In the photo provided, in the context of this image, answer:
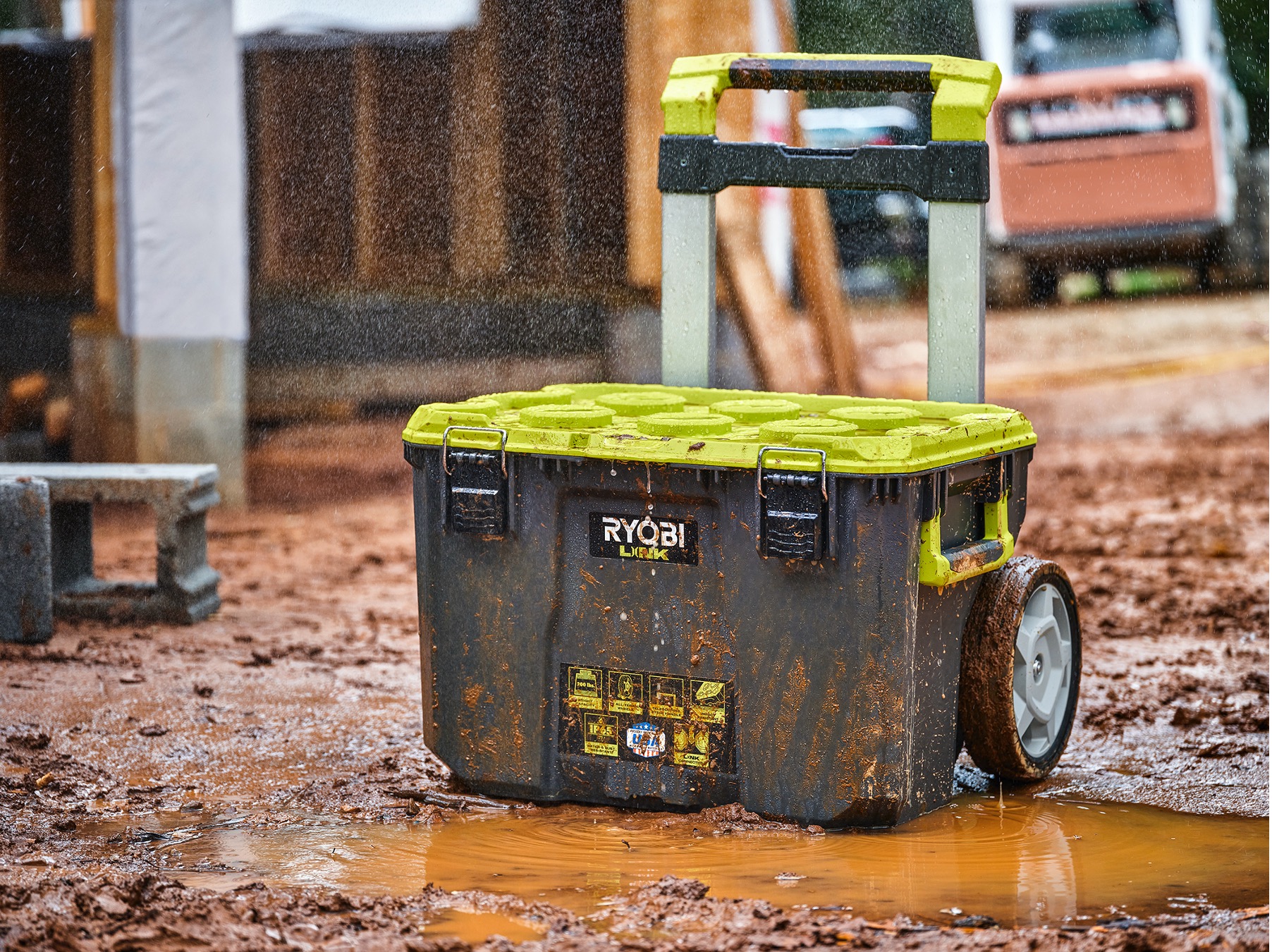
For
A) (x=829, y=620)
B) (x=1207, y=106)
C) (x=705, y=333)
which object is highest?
(x=1207, y=106)

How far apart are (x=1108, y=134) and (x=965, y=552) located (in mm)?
11847

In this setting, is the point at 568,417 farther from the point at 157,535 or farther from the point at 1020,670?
the point at 157,535

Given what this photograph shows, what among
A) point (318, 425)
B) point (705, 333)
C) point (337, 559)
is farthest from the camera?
point (318, 425)

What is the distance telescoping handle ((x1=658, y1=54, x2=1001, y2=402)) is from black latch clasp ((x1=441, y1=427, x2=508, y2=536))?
80 centimetres

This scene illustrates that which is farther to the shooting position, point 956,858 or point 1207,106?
point 1207,106

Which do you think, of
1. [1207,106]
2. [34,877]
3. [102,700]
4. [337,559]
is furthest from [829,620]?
[1207,106]

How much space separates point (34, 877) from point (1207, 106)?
13295 mm

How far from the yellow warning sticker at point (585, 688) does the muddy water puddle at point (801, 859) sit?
26cm

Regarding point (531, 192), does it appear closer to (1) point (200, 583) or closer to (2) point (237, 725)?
(1) point (200, 583)

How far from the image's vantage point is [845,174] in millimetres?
4113

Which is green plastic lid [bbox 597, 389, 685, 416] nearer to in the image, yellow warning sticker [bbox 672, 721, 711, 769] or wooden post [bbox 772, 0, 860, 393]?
yellow warning sticker [bbox 672, 721, 711, 769]

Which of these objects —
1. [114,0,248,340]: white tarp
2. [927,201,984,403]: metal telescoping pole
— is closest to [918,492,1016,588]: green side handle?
[927,201,984,403]: metal telescoping pole

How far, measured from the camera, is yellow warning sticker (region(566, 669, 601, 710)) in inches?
151

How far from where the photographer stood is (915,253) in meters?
16.8
